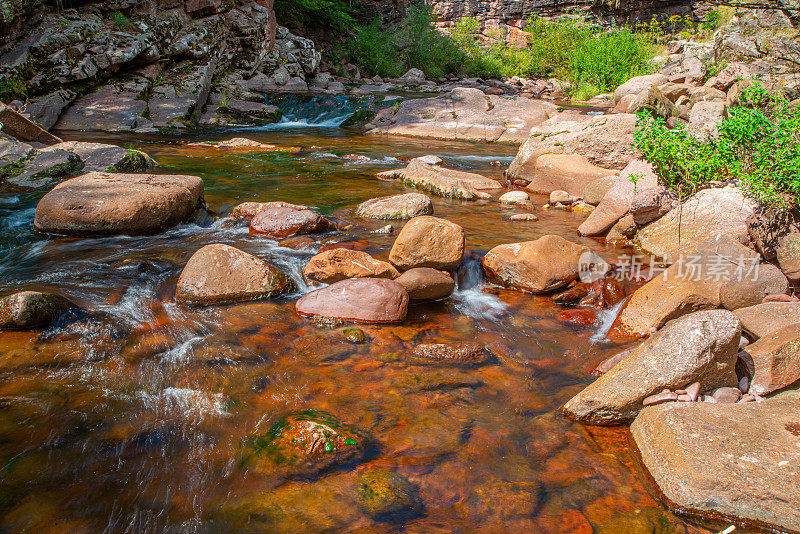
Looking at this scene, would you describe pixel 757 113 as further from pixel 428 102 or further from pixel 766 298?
pixel 428 102

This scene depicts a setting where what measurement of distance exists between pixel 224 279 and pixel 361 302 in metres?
1.22

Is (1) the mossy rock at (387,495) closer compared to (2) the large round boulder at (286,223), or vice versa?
(1) the mossy rock at (387,495)

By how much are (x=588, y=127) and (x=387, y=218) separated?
3956 millimetres

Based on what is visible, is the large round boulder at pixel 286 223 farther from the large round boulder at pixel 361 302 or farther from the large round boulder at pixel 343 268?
the large round boulder at pixel 361 302

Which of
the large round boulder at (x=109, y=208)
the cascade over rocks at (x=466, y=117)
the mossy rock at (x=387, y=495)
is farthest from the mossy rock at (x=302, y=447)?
the cascade over rocks at (x=466, y=117)

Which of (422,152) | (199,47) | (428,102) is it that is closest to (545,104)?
(428,102)

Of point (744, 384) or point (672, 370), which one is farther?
point (744, 384)

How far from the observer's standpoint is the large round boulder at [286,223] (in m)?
5.62

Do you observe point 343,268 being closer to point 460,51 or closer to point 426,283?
point 426,283

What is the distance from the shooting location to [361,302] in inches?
157

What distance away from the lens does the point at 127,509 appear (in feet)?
7.25

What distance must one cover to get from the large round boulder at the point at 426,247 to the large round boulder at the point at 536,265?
0.41 meters

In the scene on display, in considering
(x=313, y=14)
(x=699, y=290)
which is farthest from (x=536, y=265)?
(x=313, y=14)

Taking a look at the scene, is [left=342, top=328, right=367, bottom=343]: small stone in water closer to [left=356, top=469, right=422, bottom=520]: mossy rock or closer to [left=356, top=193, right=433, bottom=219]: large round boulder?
[left=356, top=469, right=422, bottom=520]: mossy rock
